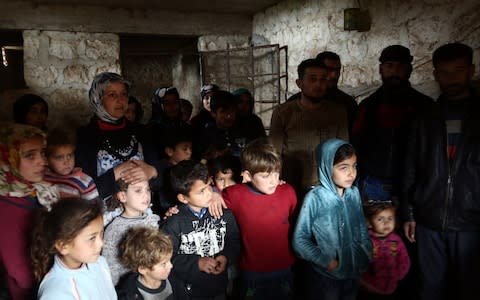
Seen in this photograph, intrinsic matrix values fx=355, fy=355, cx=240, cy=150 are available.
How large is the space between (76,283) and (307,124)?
1929mm

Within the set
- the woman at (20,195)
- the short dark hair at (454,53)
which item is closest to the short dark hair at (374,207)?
the short dark hair at (454,53)

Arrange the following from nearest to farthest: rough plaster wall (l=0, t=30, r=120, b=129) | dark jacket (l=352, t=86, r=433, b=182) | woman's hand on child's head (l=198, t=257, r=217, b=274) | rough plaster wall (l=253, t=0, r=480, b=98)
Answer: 1. woman's hand on child's head (l=198, t=257, r=217, b=274)
2. dark jacket (l=352, t=86, r=433, b=182)
3. rough plaster wall (l=253, t=0, r=480, b=98)
4. rough plaster wall (l=0, t=30, r=120, b=129)

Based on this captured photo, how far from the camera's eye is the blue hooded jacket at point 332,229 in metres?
2.08

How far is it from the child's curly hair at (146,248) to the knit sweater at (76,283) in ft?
0.53

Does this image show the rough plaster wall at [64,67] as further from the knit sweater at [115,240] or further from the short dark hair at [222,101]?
the knit sweater at [115,240]

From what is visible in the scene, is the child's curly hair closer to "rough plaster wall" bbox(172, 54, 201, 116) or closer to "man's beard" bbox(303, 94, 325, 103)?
"man's beard" bbox(303, 94, 325, 103)

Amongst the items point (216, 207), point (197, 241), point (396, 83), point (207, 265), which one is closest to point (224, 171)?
point (216, 207)

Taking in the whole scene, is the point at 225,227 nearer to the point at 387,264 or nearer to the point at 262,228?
the point at 262,228

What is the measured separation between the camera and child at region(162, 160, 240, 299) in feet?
6.49

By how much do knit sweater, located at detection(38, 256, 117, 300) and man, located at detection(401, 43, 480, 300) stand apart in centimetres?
192

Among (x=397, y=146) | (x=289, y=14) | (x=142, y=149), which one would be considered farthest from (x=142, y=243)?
(x=289, y=14)

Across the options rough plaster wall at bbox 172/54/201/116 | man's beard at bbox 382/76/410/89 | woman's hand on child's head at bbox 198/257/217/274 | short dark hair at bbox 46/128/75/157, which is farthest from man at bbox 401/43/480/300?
rough plaster wall at bbox 172/54/201/116

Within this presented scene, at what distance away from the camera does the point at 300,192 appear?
9.57 ft

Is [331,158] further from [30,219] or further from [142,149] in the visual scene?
[30,219]
